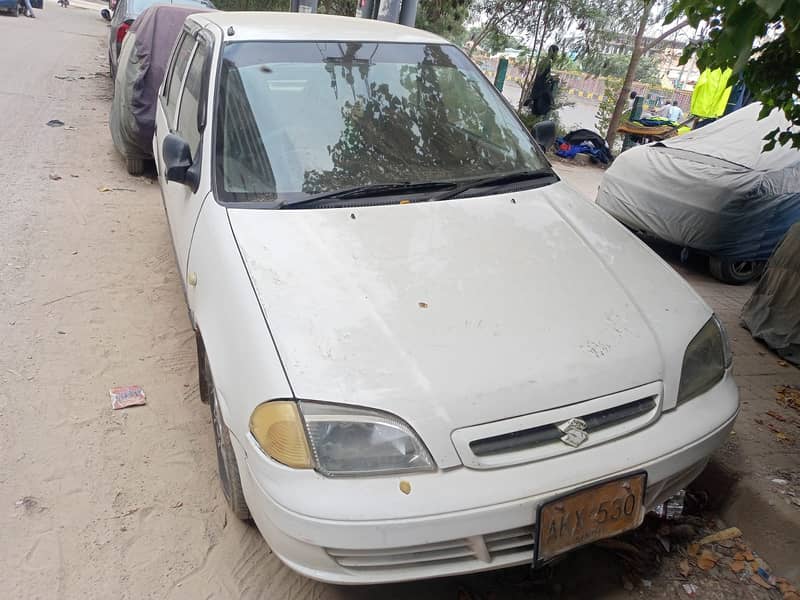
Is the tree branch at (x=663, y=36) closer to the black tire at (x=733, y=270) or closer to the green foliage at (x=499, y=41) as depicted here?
the green foliage at (x=499, y=41)

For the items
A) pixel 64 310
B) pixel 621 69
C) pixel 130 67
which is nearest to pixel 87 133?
pixel 130 67

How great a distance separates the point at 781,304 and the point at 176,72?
13.7ft

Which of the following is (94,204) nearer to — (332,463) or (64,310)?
(64,310)

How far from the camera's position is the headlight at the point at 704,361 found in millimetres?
2257

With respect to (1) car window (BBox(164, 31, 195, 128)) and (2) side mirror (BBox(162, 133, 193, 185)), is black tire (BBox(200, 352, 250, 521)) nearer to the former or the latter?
(2) side mirror (BBox(162, 133, 193, 185))

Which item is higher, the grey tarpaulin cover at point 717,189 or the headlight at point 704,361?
the headlight at point 704,361

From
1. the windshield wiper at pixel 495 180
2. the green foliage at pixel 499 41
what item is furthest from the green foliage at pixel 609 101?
the windshield wiper at pixel 495 180

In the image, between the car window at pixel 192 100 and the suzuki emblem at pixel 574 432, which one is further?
the car window at pixel 192 100

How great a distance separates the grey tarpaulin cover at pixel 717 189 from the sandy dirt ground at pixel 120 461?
5.76ft

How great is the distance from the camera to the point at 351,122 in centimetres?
296

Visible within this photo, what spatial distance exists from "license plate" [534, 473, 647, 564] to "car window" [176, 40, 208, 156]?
2175 mm

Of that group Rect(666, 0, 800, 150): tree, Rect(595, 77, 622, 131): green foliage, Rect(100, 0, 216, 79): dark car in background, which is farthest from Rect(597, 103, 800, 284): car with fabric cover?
Rect(595, 77, 622, 131): green foliage

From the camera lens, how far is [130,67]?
6336 millimetres

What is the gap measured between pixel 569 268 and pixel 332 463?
120 cm
